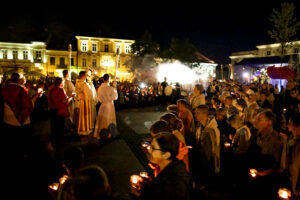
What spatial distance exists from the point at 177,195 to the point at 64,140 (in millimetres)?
6118

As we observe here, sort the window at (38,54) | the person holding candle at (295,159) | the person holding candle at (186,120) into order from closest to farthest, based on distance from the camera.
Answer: the person holding candle at (295,159), the person holding candle at (186,120), the window at (38,54)

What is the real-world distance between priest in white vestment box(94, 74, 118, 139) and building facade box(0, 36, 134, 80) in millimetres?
36467

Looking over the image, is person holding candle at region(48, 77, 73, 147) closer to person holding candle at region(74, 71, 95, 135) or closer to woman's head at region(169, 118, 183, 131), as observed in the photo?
person holding candle at region(74, 71, 95, 135)

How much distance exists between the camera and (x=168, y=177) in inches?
80.4

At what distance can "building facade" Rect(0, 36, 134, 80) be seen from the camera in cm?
4506

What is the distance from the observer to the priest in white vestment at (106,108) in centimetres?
740

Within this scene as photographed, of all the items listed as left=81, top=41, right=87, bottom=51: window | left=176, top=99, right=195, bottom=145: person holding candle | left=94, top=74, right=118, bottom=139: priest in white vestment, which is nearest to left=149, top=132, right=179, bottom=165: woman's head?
left=176, top=99, right=195, bottom=145: person holding candle

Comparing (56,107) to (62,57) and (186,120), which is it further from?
(62,57)

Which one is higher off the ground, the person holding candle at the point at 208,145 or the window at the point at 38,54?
the window at the point at 38,54

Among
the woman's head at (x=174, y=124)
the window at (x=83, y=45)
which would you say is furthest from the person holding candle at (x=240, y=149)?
the window at (x=83, y=45)

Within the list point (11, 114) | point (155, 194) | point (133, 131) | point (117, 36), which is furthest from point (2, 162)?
point (117, 36)

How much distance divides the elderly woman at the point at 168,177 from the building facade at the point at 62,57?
42.0 metres

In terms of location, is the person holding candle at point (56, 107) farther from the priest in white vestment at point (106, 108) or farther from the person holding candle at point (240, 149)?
the person holding candle at point (240, 149)

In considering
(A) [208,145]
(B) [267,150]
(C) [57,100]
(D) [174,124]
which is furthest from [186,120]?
(C) [57,100]
